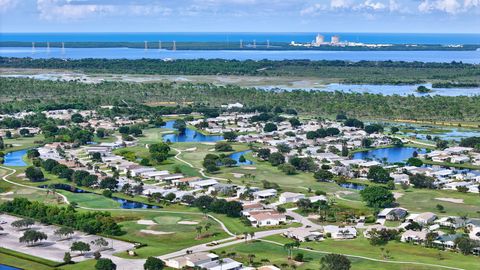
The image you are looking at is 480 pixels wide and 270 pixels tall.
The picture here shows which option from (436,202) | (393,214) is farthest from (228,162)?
(393,214)

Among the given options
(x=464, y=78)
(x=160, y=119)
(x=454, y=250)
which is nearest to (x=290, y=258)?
(x=454, y=250)

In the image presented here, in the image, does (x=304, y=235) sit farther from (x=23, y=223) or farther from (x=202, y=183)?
(x=23, y=223)

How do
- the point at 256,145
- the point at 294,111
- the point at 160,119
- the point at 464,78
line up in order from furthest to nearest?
the point at 464,78 < the point at 294,111 < the point at 160,119 < the point at 256,145

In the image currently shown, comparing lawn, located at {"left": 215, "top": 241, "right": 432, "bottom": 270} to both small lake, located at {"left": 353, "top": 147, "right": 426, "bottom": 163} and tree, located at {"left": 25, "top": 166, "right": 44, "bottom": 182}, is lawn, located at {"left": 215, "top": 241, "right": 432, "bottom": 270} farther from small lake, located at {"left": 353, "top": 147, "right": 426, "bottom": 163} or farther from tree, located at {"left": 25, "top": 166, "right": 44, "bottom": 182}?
small lake, located at {"left": 353, "top": 147, "right": 426, "bottom": 163}

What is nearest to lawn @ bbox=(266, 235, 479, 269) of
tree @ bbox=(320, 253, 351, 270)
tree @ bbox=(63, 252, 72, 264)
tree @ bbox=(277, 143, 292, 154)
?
tree @ bbox=(320, 253, 351, 270)

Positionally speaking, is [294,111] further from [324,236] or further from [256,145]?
[324,236]

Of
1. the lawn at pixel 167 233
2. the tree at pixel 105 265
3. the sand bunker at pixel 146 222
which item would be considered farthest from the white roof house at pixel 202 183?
the tree at pixel 105 265

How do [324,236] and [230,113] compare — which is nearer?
[324,236]
